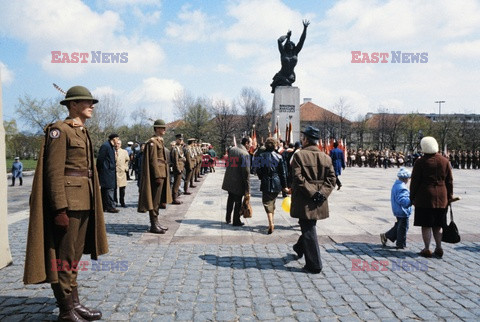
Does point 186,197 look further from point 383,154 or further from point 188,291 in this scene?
point 383,154

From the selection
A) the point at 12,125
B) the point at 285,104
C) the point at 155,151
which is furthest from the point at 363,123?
the point at 155,151

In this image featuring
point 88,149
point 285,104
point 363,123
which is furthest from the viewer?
point 363,123

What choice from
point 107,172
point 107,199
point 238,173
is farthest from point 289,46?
point 238,173

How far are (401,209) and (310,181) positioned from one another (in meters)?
1.76

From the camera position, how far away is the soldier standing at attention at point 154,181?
259 inches

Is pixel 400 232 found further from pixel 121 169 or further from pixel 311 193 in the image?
pixel 121 169

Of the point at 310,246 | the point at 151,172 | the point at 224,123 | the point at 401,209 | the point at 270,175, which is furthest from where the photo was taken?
the point at 224,123

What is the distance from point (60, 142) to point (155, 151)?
3551mm

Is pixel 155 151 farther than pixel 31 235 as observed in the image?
Yes

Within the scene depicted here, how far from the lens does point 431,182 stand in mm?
5410

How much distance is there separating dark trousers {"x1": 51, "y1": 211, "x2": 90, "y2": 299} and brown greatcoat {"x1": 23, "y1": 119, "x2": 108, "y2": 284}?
0.20 feet

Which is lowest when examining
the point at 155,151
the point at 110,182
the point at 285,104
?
the point at 110,182

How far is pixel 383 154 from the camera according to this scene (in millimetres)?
35312

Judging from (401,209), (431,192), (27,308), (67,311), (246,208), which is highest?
(431,192)
